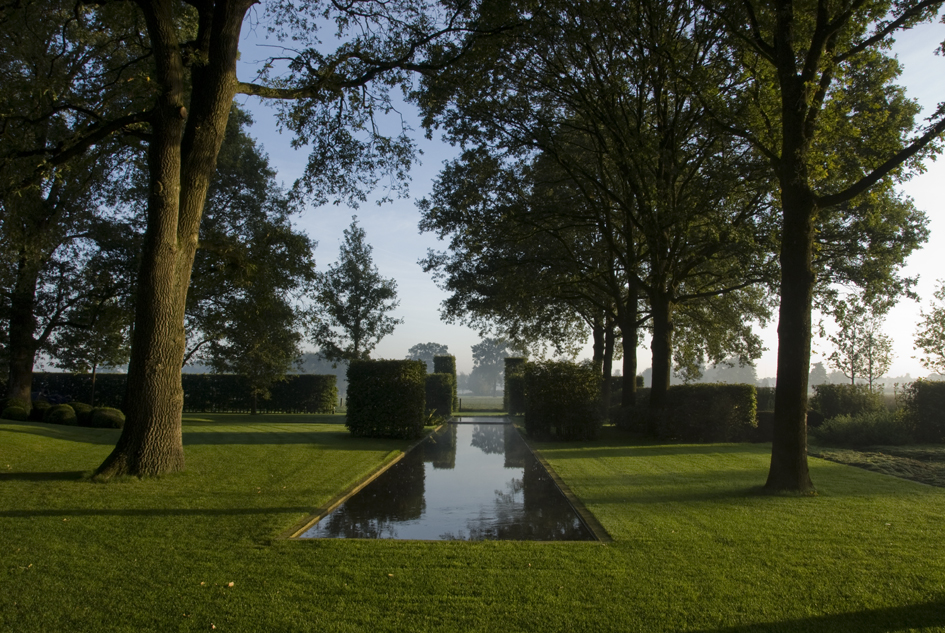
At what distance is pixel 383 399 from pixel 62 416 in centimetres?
885

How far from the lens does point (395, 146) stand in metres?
14.1

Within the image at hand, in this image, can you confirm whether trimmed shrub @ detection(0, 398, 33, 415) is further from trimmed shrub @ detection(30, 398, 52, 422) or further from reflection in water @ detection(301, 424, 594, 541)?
reflection in water @ detection(301, 424, 594, 541)

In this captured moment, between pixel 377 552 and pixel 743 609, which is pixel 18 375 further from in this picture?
pixel 743 609

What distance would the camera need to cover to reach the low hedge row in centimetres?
2709

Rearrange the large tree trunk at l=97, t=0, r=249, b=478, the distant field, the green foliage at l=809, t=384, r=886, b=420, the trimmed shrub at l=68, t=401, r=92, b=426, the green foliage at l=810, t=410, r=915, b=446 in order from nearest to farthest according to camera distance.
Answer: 1. the large tree trunk at l=97, t=0, r=249, b=478
2. the green foliage at l=810, t=410, r=915, b=446
3. the trimmed shrub at l=68, t=401, r=92, b=426
4. the green foliage at l=809, t=384, r=886, b=420
5. the distant field

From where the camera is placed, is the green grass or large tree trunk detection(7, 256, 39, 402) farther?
large tree trunk detection(7, 256, 39, 402)

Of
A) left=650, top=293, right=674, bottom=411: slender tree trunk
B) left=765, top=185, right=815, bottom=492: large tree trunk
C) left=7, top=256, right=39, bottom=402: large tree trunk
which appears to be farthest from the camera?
left=7, top=256, right=39, bottom=402: large tree trunk

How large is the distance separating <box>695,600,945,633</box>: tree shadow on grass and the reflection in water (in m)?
2.32

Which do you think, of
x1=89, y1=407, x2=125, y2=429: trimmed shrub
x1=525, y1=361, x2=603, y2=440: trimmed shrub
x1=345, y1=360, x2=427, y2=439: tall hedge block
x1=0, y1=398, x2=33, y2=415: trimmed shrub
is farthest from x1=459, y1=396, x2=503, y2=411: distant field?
x1=0, y1=398, x2=33, y2=415: trimmed shrub

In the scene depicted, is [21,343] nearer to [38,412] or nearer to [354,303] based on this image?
[38,412]

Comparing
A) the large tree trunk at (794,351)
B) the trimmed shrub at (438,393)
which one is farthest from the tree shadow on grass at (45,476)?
the trimmed shrub at (438,393)

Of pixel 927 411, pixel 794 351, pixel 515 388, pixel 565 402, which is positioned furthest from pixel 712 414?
pixel 515 388

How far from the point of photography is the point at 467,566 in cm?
506

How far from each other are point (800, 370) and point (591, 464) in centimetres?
446
